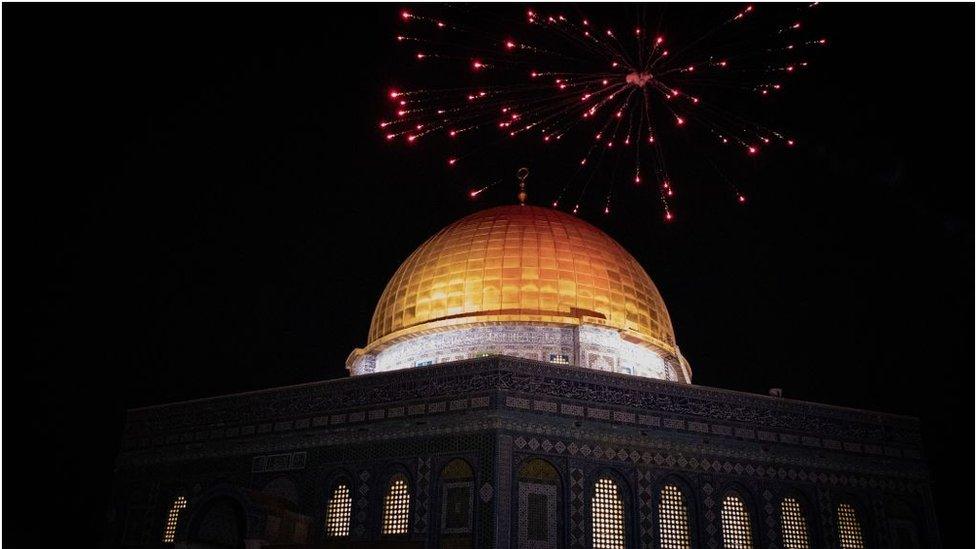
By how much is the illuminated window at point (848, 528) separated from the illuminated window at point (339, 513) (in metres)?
9.49

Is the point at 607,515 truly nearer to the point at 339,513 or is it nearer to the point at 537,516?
the point at 537,516

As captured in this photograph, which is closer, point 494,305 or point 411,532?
point 411,532

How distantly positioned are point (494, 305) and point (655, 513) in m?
5.81

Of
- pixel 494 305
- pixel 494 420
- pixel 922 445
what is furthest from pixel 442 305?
pixel 922 445

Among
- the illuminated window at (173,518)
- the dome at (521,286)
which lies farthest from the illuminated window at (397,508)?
the illuminated window at (173,518)

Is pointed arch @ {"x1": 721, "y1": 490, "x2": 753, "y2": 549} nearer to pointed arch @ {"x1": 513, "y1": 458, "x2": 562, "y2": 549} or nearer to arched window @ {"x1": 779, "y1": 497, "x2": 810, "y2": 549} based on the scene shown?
arched window @ {"x1": 779, "y1": 497, "x2": 810, "y2": 549}

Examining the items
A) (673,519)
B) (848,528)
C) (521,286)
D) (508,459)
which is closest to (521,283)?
(521,286)

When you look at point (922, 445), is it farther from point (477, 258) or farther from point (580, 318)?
point (477, 258)

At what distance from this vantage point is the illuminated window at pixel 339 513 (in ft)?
50.6

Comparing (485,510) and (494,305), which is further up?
(494,305)

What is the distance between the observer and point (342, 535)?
15367mm

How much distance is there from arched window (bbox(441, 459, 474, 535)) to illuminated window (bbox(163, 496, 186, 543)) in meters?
5.98

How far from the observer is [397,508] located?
15.1 metres

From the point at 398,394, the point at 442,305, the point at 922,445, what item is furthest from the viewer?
the point at 442,305
